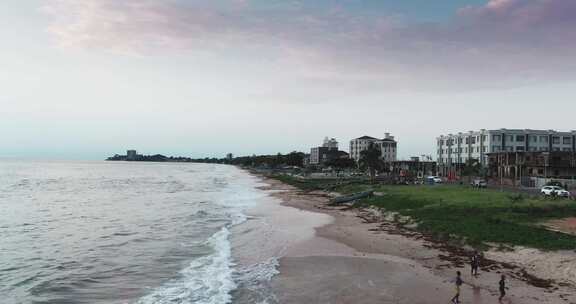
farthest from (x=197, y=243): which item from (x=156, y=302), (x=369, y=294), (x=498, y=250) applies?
(x=498, y=250)

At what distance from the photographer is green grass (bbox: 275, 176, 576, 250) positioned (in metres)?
29.5

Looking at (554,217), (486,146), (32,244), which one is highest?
(486,146)

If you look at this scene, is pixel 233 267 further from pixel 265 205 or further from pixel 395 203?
pixel 265 205

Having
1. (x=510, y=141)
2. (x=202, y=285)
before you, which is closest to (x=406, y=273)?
(x=202, y=285)

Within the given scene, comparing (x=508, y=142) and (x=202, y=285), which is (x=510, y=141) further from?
(x=202, y=285)

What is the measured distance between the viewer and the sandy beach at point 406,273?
824 inches

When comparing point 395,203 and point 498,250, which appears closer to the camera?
point 498,250

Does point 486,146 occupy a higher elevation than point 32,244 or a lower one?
higher

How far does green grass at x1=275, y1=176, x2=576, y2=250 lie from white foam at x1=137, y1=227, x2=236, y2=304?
16.2 m

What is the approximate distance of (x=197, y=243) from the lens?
118ft

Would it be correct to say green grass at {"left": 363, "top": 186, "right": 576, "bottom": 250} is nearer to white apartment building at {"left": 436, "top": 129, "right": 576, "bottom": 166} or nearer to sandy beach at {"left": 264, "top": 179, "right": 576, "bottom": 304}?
sandy beach at {"left": 264, "top": 179, "right": 576, "bottom": 304}

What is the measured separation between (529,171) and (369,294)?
308 ft

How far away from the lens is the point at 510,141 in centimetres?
12938

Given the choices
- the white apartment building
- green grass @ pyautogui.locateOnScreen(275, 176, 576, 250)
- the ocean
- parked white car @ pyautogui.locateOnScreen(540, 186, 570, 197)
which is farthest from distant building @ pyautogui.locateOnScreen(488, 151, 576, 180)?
the ocean
